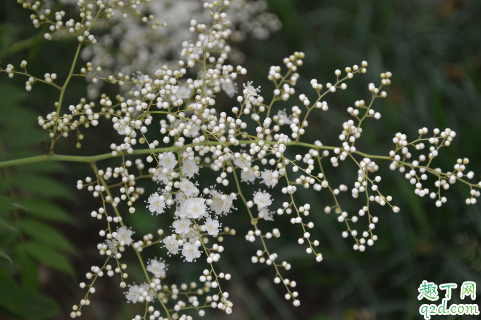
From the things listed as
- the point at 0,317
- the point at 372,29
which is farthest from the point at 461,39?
the point at 0,317

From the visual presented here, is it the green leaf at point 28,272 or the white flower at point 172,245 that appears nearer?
the white flower at point 172,245

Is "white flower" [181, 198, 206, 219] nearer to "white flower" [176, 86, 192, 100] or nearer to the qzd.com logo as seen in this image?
"white flower" [176, 86, 192, 100]

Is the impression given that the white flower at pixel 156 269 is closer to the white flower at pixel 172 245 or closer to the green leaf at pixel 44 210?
the white flower at pixel 172 245

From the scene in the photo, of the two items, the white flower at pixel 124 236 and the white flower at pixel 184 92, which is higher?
the white flower at pixel 184 92

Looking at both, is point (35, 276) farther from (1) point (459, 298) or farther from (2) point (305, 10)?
(2) point (305, 10)

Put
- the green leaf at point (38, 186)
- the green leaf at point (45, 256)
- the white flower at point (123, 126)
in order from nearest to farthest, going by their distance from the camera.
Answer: the white flower at point (123, 126), the green leaf at point (45, 256), the green leaf at point (38, 186)

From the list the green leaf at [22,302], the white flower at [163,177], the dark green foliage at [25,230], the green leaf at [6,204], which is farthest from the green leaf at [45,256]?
the white flower at [163,177]
